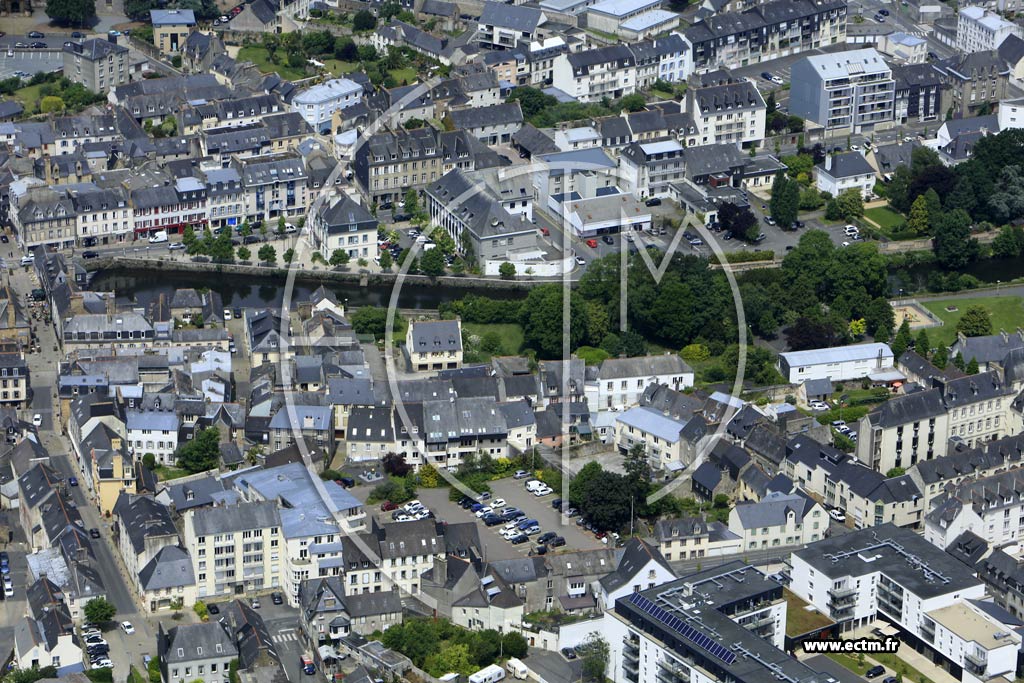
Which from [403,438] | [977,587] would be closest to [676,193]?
[403,438]

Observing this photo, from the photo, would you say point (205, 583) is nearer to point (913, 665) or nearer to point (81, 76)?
point (913, 665)

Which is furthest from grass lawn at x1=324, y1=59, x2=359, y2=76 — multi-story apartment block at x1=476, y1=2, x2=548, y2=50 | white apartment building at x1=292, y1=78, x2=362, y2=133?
multi-story apartment block at x1=476, y1=2, x2=548, y2=50

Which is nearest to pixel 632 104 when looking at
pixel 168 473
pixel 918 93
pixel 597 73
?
pixel 597 73

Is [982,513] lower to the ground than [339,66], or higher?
lower

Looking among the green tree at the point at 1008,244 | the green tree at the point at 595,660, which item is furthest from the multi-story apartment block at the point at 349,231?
the green tree at the point at 595,660

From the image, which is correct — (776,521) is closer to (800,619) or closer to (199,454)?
(800,619)

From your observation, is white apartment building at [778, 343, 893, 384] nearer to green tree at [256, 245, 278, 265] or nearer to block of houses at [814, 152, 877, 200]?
block of houses at [814, 152, 877, 200]
